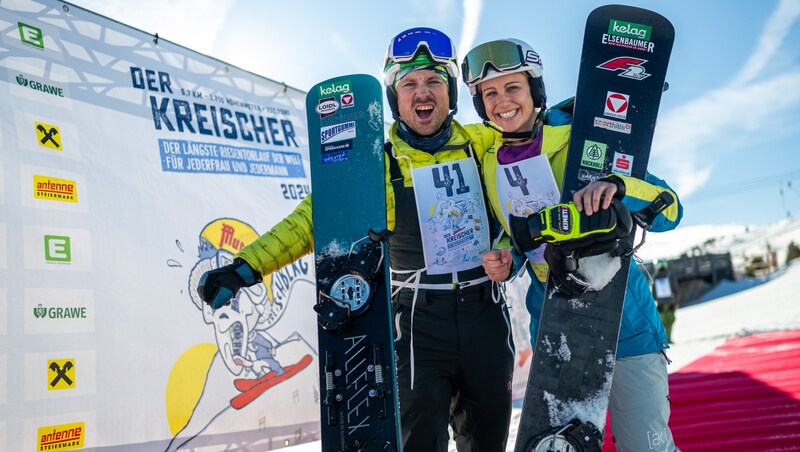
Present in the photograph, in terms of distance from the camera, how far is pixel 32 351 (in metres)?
3.21

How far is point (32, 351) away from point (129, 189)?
3.80 feet

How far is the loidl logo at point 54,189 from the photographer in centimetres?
337

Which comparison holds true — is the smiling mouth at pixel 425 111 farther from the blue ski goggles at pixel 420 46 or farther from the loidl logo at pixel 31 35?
the loidl logo at pixel 31 35

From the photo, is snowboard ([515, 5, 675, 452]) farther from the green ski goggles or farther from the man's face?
the man's face

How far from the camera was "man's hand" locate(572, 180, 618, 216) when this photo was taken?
69.1 inches

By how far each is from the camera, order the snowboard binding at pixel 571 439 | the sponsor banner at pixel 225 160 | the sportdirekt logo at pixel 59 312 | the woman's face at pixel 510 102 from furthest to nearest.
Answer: the sponsor banner at pixel 225 160 < the sportdirekt logo at pixel 59 312 < the woman's face at pixel 510 102 < the snowboard binding at pixel 571 439

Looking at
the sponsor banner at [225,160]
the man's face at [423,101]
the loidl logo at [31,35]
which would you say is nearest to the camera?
the man's face at [423,101]

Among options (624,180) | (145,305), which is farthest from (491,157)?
(145,305)

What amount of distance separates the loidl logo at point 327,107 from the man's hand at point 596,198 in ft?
4.06

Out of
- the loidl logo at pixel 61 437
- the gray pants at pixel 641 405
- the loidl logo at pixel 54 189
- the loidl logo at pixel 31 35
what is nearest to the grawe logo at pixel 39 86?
the loidl logo at pixel 31 35

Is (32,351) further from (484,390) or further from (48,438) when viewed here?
(484,390)

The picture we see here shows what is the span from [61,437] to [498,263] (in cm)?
276

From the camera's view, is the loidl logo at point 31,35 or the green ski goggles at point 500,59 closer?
the green ski goggles at point 500,59

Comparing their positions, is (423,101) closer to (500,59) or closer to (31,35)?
(500,59)
